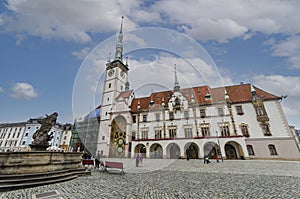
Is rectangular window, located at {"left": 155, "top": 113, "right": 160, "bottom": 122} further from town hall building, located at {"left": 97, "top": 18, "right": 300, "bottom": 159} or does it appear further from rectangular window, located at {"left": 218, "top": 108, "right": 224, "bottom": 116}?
rectangular window, located at {"left": 218, "top": 108, "right": 224, "bottom": 116}

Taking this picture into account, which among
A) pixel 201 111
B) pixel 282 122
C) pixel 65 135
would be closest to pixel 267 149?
pixel 282 122

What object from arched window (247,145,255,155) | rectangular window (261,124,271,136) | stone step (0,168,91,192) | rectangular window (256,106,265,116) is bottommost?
stone step (0,168,91,192)

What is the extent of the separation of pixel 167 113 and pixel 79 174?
780 inches

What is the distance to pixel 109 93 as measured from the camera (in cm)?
3241

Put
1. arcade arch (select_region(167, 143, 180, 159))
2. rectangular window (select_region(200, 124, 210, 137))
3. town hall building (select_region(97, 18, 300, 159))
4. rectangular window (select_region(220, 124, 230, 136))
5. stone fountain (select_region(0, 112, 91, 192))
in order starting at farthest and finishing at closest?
arcade arch (select_region(167, 143, 180, 159))
rectangular window (select_region(200, 124, 210, 137))
rectangular window (select_region(220, 124, 230, 136))
town hall building (select_region(97, 18, 300, 159))
stone fountain (select_region(0, 112, 91, 192))

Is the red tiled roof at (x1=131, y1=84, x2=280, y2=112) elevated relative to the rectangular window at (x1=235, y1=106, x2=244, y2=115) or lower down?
elevated

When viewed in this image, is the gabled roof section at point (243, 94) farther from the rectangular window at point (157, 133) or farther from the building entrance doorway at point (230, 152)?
the rectangular window at point (157, 133)

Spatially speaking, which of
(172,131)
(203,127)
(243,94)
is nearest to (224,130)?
(203,127)

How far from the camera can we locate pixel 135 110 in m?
29.7

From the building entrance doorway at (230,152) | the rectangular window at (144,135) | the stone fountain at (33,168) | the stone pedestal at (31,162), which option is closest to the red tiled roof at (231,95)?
the rectangular window at (144,135)

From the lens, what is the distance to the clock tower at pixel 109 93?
27905mm

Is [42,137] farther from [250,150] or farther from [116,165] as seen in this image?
[250,150]

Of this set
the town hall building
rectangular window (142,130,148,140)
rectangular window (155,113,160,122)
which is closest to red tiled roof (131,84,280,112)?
the town hall building

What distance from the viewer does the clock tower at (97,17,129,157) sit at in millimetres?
27905
